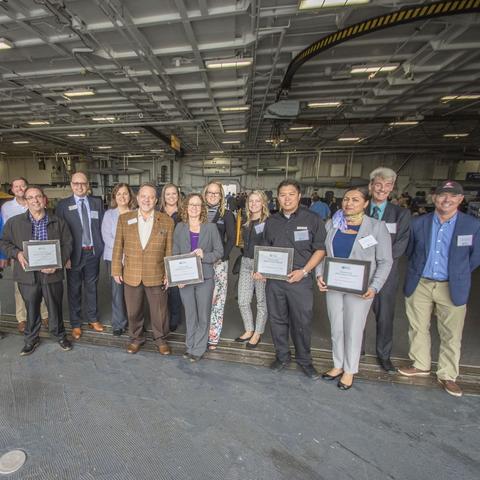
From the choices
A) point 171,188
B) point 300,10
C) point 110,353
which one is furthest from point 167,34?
point 110,353

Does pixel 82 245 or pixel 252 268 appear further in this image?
pixel 82 245

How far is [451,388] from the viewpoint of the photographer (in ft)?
6.65

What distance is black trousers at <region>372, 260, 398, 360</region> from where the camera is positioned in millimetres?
2141

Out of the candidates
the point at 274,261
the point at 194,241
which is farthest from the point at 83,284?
the point at 274,261

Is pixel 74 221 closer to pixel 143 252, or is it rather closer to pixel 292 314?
pixel 143 252

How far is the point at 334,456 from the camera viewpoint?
151 centimetres

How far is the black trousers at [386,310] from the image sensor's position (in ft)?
7.02

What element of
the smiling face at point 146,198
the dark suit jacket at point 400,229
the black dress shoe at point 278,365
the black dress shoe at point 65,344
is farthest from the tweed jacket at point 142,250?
the dark suit jacket at point 400,229

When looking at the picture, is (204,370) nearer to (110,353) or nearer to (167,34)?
(110,353)

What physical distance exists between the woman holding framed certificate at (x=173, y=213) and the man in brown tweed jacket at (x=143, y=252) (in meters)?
0.43

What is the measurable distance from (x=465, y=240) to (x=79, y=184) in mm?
3434

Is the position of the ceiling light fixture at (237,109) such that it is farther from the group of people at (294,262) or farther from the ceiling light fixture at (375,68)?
the group of people at (294,262)

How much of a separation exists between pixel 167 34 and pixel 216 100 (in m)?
2.92

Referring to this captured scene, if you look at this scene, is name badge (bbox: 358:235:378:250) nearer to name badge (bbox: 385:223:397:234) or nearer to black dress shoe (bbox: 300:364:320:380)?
name badge (bbox: 385:223:397:234)
